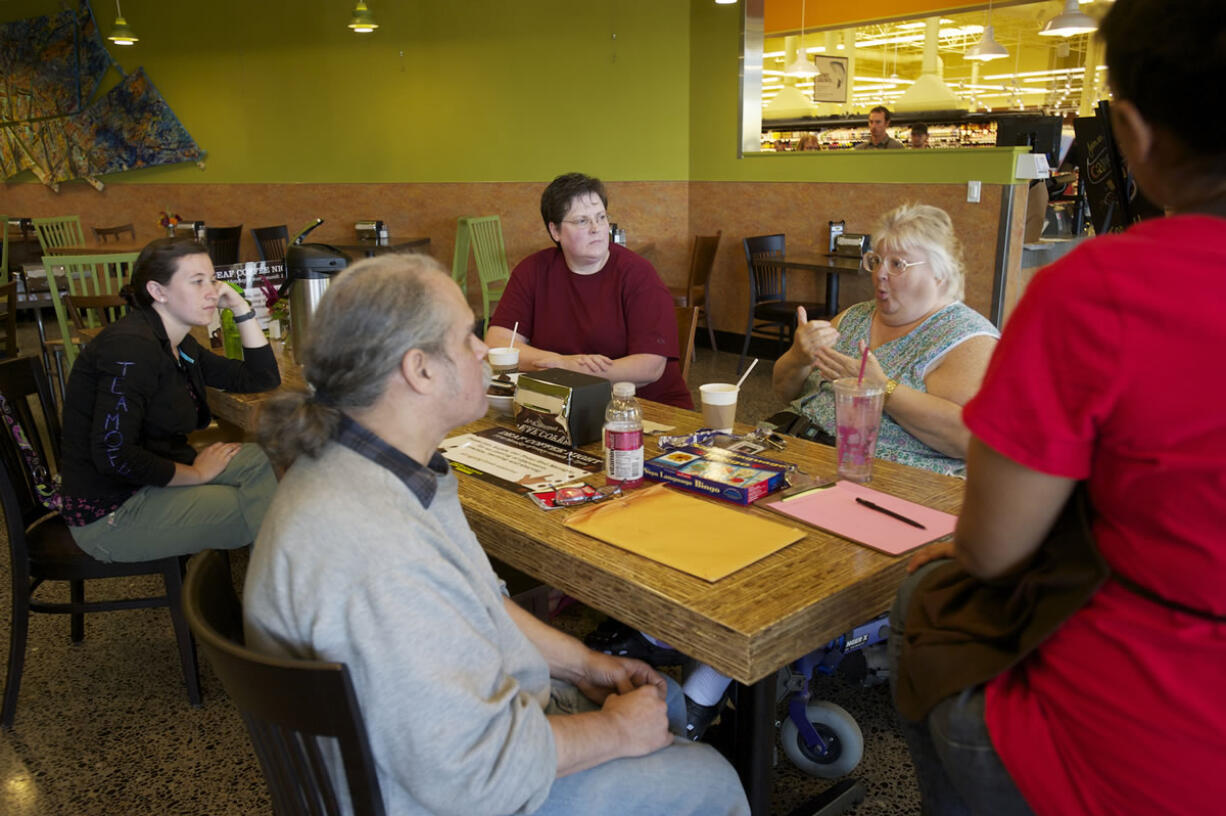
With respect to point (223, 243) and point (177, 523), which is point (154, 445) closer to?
point (177, 523)

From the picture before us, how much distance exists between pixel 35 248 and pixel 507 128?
4.38 m

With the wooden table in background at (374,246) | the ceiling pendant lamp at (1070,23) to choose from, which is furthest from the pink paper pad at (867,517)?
the ceiling pendant lamp at (1070,23)

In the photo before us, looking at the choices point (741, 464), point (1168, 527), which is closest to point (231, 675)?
point (1168, 527)

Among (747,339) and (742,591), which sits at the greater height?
(742,591)

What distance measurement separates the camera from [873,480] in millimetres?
1772

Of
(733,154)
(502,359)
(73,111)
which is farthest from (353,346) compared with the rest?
(73,111)

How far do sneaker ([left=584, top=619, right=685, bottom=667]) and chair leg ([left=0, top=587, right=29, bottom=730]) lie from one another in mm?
1537

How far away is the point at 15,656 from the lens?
7.48 ft

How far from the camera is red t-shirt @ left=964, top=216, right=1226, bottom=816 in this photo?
2.60 ft

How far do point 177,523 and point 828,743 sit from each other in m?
1.70

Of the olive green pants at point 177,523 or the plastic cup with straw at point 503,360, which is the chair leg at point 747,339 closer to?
the plastic cup with straw at point 503,360

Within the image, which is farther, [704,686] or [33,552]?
[33,552]

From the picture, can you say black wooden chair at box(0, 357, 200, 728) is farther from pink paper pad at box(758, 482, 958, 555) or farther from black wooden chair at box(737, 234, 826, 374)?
black wooden chair at box(737, 234, 826, 374)

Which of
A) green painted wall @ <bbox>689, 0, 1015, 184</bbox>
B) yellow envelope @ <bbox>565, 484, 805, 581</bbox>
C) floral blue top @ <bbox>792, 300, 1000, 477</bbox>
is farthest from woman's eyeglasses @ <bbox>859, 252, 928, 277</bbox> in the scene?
green painted wall @ <bbox>689, 0, 1015, 184</bbox>
